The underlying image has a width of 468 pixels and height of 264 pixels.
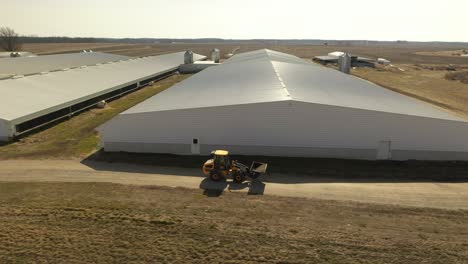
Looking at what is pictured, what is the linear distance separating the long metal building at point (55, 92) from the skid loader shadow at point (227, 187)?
71.3 ft

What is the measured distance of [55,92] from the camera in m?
49.3

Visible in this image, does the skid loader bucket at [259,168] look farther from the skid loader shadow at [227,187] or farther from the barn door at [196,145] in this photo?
the barn door at [196,145]

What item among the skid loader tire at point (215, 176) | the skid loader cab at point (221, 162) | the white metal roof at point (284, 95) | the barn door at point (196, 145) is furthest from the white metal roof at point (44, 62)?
the skid loader cab at point (221, 162)

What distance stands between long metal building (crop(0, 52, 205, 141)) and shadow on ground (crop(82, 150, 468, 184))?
446 inches

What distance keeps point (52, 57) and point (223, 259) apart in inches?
3427

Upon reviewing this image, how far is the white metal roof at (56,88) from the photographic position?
1582 inches

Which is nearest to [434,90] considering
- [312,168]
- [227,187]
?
[312,168]

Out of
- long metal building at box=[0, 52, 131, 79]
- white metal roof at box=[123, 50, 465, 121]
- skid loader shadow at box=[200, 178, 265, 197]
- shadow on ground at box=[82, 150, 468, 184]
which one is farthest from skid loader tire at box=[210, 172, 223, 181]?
long metal building at box=[0, 52, 131, 79]

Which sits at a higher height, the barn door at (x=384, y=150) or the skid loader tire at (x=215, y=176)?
the barn door at (x=384, y=150)

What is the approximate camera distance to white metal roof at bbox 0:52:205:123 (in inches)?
1582

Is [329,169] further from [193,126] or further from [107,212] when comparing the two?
[107,212]

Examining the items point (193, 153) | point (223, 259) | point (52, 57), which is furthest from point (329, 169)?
point (52, 57)

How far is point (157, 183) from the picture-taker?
27.2 meters

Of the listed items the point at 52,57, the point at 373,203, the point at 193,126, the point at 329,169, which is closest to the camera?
the point at 373,203
